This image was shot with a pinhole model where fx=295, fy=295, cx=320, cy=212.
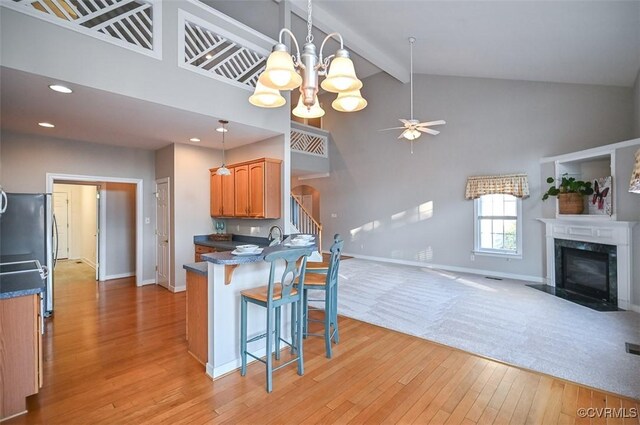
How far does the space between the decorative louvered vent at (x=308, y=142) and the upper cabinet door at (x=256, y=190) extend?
349 cm

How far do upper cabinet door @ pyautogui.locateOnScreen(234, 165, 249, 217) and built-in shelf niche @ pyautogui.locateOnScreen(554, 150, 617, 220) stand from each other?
5527 mm

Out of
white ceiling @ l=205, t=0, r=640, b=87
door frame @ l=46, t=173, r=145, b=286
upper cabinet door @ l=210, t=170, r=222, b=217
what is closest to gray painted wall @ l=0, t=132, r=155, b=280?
door frame @ l=46, t=173, r=145, b=286

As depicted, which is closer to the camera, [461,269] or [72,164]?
[72,164]

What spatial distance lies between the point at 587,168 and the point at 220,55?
635 cm

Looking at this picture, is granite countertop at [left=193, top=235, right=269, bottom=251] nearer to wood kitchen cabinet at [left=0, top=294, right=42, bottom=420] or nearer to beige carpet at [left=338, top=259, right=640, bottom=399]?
beige carpet at [left=338, top=259, right=640, bottom=399]

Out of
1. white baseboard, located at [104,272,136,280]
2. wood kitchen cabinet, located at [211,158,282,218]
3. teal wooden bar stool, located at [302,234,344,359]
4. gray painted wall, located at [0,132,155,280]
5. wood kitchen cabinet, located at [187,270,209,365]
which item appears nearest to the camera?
wood kitchen cabinet, located at [187,270,209,365]

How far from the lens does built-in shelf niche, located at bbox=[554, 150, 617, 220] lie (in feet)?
14.9

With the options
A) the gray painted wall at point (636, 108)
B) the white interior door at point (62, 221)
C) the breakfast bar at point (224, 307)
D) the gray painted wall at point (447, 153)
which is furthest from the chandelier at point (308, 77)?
the white interior door at point (62, 221)

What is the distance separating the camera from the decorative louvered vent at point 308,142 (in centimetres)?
816

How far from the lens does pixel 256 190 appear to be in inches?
187

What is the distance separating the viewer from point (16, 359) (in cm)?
204

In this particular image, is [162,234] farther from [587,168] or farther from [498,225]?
[587,168]

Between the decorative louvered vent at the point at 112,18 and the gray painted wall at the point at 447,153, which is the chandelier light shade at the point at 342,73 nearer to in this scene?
the decorative louvered vent at the point at 112,18

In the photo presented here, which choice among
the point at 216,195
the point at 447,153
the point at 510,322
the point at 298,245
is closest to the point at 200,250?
the point at 216,195
